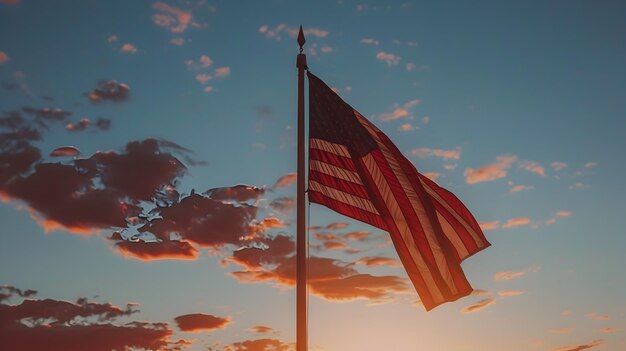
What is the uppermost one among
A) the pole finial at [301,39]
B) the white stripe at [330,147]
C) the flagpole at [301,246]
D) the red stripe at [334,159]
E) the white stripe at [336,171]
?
the pole finial at [301,39]

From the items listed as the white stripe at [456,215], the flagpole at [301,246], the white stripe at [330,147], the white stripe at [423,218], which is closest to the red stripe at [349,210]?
the white stripe at [423,218]

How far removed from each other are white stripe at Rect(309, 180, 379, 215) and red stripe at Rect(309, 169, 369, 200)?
0.27ft

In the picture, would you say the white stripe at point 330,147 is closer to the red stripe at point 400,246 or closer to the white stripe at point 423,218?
the red stripe at point 400,246

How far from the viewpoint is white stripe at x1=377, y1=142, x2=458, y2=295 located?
18516mm

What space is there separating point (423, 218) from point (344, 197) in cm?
217

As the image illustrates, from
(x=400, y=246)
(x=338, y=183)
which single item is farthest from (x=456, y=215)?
(x=338, y=183)

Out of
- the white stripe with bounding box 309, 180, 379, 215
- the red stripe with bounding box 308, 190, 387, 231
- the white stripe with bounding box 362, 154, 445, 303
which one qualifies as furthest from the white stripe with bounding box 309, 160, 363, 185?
the red stripe with bounding box 308, 190, 387, 231

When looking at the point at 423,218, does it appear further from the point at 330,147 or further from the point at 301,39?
the point at 301,39

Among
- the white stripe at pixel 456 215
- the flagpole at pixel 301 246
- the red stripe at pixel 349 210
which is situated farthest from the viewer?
the white stripe at pixel 456 215

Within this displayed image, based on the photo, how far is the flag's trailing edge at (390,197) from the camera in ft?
60.5

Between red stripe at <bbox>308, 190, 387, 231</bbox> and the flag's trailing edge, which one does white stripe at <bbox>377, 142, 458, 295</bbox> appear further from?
red stripe at <bbox>308, 190, 387, 231</bbox>

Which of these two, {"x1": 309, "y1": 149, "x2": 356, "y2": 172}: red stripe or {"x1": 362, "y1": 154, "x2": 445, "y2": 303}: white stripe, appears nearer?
{"x1": 362, "y1": 154, "x2": 445, "y2": 303}: white stripe

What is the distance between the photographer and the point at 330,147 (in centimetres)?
1948

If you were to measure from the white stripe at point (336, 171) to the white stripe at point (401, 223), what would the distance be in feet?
1.69
